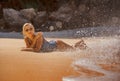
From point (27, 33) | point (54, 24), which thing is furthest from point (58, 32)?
point (27, 33)

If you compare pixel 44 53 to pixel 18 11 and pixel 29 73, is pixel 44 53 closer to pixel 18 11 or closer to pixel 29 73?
pixel 29 73

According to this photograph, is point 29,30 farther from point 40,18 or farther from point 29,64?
point 29,64

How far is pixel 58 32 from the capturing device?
8.31 feet

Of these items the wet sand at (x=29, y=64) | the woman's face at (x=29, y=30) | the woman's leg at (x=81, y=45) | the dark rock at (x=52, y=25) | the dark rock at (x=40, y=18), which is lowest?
the wet sand at (x=29, y=64)

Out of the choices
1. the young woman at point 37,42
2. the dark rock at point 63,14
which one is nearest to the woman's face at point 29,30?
the young woman at point 37,42

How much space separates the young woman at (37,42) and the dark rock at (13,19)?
4 cm

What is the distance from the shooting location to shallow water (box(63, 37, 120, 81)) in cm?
248

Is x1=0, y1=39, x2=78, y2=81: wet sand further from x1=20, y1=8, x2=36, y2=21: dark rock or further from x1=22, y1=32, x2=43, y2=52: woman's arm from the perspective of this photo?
x1=20, y1=8, x2=36, y2=21: dark rock

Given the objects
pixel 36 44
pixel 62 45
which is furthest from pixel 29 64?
pixel 62 45

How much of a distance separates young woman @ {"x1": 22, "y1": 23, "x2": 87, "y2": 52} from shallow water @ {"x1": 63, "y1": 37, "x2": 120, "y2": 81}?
0.11m

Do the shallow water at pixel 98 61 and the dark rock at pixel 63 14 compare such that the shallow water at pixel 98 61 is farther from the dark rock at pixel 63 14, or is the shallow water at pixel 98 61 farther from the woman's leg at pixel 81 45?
the dark rock at pixel 63 14

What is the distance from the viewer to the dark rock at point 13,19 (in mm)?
2533

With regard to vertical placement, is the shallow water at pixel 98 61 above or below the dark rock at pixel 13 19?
below

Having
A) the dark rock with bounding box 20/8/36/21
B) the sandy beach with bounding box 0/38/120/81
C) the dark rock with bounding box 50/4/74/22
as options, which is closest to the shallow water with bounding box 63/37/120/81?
the sandy beach with bounding box 0/38/120/81
